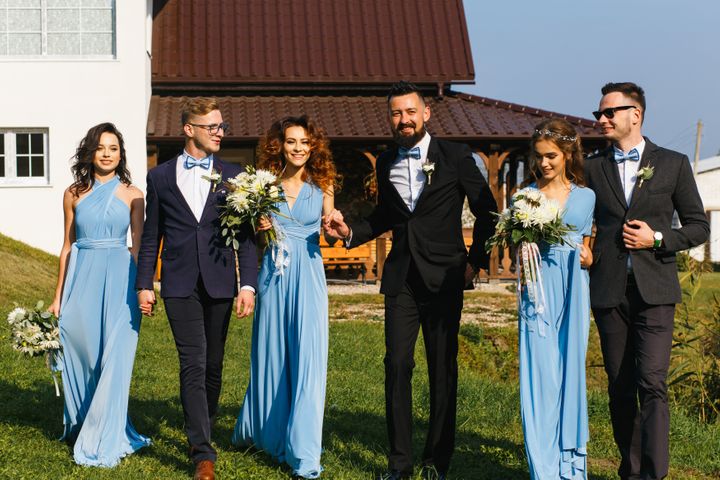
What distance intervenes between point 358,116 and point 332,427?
1366 cm

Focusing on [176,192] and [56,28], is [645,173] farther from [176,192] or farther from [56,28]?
[56,28]

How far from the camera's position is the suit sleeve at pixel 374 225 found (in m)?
6.43

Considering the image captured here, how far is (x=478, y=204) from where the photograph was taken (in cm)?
618

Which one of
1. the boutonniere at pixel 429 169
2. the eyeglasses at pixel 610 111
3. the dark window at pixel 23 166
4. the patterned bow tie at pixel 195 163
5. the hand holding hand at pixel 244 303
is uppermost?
the dark window at pixel 23 166

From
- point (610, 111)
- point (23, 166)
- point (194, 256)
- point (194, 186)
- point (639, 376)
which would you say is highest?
point (23, 166)

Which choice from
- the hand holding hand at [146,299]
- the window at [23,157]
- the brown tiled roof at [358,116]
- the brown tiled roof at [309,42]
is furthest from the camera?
the brown tiled roof at [309,42]

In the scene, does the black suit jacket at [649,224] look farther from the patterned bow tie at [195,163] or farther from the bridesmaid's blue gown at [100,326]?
the bridesmaid's blue gown at [100,326]

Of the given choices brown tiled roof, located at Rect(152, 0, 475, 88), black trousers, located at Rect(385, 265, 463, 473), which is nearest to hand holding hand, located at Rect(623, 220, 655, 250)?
black trousers, located at Rect(385, 265, 463, 473)

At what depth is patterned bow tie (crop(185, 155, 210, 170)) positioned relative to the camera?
6.29m

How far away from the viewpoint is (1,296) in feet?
47.3

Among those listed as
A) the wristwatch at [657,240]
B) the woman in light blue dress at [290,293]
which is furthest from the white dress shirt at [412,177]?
the wristwatch at [657,240]

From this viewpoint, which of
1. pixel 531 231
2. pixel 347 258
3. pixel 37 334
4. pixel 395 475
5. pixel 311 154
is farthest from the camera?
pixel 347 258

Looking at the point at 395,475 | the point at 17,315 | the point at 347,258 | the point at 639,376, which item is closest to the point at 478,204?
the point at 639,376

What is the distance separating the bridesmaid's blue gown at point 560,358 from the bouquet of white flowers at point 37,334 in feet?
9.86
